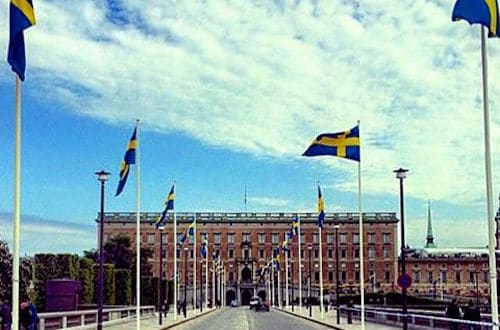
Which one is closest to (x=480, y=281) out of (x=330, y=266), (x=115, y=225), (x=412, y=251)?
(x=412, y=251)

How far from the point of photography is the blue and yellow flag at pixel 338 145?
109 ft

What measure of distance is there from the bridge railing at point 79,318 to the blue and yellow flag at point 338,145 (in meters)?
11.8

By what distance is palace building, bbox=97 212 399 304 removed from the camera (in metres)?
180

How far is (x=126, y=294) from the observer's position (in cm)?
7862

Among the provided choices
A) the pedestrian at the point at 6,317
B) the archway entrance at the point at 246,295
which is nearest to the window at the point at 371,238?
the archway entrance at the point at 246,295

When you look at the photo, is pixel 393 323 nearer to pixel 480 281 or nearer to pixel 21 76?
pixel 21 76

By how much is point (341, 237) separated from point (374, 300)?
7355cm

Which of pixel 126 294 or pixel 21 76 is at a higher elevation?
pixel 21 76

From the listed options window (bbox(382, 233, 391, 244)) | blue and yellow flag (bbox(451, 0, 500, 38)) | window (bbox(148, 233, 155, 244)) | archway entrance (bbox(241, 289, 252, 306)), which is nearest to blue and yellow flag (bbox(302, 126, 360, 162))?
blue and yellow flag (bbox(451, 0, 500, 38))

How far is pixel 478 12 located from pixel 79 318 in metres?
27.3

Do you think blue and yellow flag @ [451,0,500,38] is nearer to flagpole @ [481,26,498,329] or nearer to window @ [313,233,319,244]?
flagpole @ [481,26,498,329]

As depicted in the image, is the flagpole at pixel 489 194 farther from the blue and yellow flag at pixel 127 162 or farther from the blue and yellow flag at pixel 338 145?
the blue and yellow flag at pixel 127 162

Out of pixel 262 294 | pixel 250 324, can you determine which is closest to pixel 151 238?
pixel 262 294

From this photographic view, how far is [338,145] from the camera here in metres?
34.8
